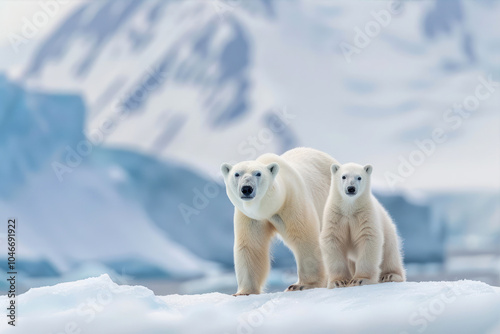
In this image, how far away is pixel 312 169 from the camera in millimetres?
4914

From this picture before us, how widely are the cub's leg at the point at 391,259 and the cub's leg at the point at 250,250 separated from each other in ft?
2.44

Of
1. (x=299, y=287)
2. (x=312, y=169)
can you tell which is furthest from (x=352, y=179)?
(x=312, y=169)

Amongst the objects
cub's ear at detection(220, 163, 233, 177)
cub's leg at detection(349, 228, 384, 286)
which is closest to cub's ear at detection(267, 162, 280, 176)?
cub's ear at detection(220, 163, 233, 177)

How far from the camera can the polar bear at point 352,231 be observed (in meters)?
3.93

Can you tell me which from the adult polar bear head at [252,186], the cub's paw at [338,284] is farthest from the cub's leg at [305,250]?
the cub's paw at [338,284]

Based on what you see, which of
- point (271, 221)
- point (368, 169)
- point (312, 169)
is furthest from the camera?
point (312, 169)

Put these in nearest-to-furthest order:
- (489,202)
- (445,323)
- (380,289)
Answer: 1. (445,323)
2. (380,289)
3. (489,202)

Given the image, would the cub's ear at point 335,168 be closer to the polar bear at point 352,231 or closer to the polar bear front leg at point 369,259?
the polar bear at point 352,231

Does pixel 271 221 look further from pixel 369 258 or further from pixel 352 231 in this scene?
pixel 369 258

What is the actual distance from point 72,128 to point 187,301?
24.8ft

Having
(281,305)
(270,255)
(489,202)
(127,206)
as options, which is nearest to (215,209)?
(127,206)

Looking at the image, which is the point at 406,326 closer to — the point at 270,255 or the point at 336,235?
the point at 336,235

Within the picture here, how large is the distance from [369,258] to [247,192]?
2.61 ft

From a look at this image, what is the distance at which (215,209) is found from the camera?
10367mm
